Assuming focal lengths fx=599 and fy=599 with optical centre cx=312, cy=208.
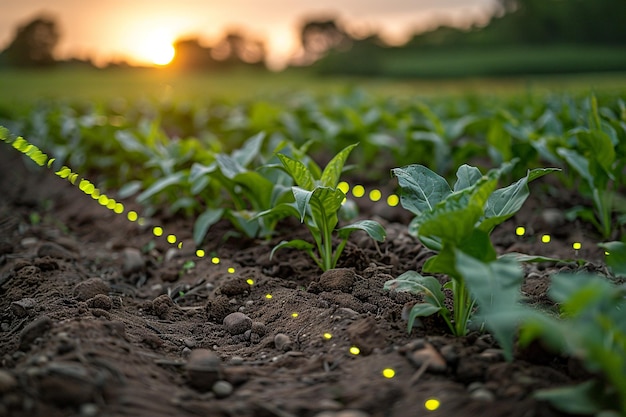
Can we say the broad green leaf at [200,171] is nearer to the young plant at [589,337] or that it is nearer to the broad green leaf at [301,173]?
the broad green leaf at [301,173]

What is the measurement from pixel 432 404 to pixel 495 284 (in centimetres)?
31

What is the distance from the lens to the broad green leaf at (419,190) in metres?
1.81

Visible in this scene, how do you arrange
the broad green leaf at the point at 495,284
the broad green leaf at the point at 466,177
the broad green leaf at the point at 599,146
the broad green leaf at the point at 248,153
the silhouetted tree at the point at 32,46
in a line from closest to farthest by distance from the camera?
the broad green leaf at the point at 495,284 → the broad green leaf at the point at 466,177 → the broad green leaf at the point at 599,146 → the broad green leaf at the point at 248,153 → the silhouetted tree at the point at 32,46

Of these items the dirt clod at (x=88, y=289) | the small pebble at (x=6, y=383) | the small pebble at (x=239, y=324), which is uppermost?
the small pebble at (x=6, y=383)

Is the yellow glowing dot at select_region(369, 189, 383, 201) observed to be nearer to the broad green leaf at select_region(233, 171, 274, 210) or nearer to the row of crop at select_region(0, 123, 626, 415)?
the broad green leaf at select_region(233, 171, 274, 210)

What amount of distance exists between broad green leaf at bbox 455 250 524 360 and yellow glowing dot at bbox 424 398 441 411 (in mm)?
197

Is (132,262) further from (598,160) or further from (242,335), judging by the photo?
(598,160)

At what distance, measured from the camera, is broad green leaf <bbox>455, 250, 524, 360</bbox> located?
129 centimetres

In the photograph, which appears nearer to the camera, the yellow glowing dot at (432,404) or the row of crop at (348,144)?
the yellow glowing dot at (432,404)

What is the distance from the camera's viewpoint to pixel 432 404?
1.36 metres

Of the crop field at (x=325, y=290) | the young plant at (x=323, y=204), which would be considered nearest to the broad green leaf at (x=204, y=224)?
the crop field at (x=325, y=290)

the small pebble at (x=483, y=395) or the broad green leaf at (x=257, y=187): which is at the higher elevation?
the broad green leaf at (x=257, y=187)

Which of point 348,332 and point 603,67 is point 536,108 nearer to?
point 348,332

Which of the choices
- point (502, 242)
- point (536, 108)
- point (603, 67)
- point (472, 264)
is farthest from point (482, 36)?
point (472, 264)
